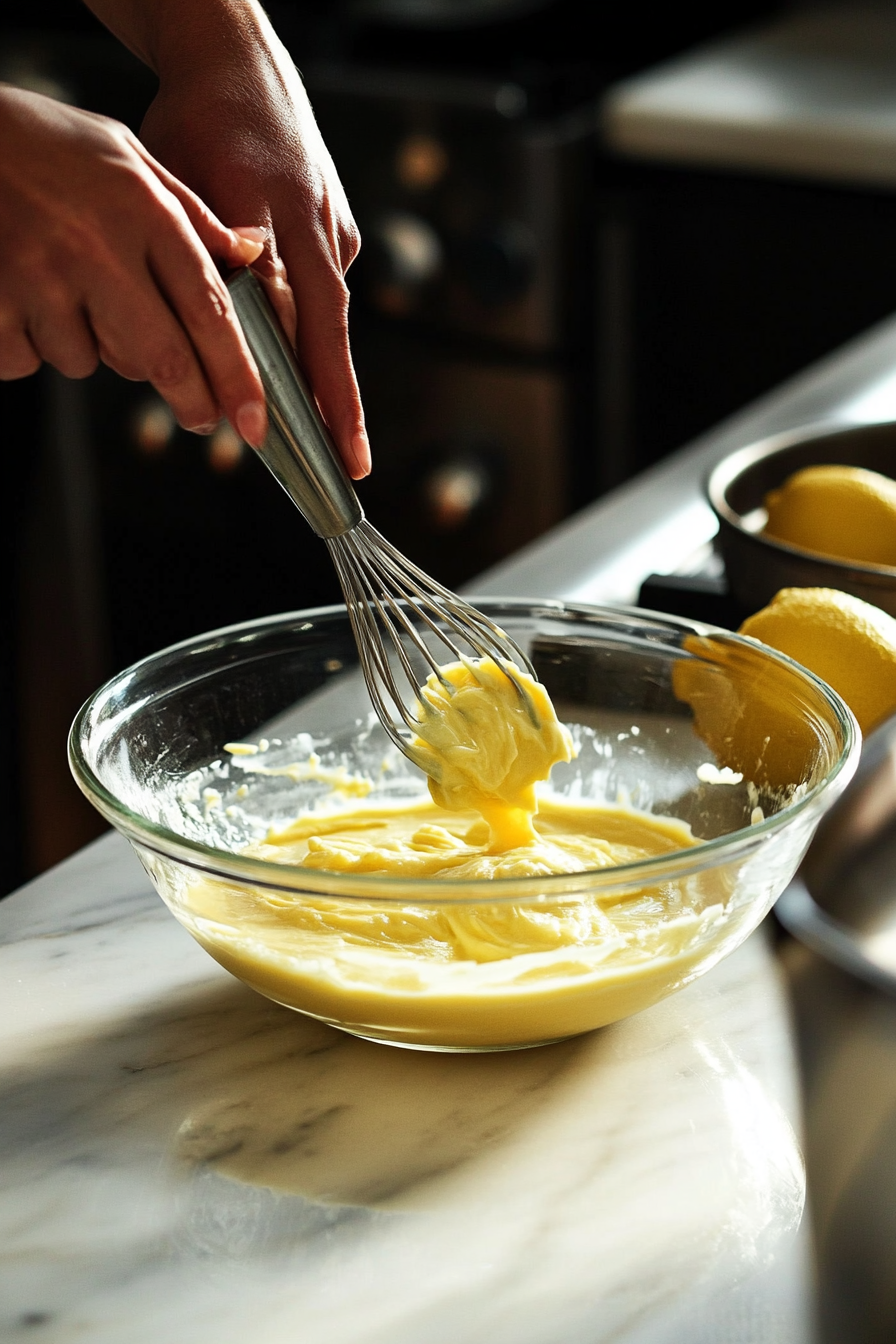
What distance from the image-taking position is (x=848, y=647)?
80 cm

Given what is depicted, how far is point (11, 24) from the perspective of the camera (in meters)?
2.27

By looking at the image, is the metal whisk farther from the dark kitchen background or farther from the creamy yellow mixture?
the dark kitchen background

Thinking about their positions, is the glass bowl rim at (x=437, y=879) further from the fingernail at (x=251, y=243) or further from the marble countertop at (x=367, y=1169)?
the fingernail at (x=251, y=243)

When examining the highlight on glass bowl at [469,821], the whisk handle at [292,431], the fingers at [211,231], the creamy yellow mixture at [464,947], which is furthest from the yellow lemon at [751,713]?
the fingers at [211,231]

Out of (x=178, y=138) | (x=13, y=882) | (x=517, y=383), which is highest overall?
(x=178, y=138)

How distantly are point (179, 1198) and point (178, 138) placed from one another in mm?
508

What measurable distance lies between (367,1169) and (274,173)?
474 mm

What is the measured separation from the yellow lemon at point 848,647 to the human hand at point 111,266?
333mm

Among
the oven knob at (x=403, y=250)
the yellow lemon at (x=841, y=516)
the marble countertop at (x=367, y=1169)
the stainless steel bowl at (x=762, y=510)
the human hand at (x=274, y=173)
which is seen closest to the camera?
the marble countertop at (x=367, y=1169)

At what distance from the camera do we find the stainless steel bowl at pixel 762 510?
862 mm

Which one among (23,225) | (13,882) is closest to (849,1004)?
(23,225)

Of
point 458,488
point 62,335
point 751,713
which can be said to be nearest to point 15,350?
point 62,335

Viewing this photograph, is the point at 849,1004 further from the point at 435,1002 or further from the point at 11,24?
the point at 11,24

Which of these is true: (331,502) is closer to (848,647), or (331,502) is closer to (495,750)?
(495,750)
